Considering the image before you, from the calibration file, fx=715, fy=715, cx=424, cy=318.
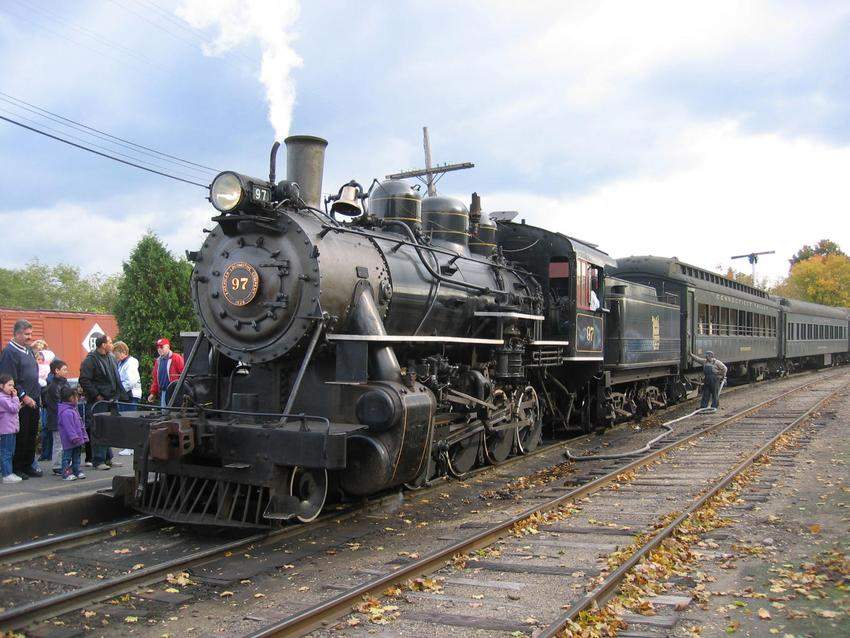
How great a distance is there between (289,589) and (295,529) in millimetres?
1375

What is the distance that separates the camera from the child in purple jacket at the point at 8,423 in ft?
24.3

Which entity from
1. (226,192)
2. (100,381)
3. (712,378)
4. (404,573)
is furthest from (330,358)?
(712,378)

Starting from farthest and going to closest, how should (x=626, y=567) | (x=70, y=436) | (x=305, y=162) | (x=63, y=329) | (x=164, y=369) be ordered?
1. (x=63, y=329)
2. (x=164, y=369)
3. (x=70, y=436)
4. (x=305, y=162)
5. (x=626, y=567)

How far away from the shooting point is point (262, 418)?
6.45 meters

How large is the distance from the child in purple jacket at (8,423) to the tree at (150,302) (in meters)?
7.19

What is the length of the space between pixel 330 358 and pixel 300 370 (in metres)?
0.49

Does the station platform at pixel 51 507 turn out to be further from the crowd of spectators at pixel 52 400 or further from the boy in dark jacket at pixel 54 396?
the boy in dark jacket at pixel 54 396

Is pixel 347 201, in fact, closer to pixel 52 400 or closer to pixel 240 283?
pixel 240 283

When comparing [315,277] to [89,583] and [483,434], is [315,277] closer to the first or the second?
[89,583]

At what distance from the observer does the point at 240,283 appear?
6.40 m

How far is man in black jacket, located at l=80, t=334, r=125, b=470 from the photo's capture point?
8.39 metres

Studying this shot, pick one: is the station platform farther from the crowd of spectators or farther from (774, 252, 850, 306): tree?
(774, 252, 850, 306): tree

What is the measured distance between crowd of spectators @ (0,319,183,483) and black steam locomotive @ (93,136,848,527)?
1.24 meters

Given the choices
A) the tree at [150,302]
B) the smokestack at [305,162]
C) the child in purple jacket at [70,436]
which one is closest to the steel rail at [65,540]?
the child in purple jacket at [70,436]
